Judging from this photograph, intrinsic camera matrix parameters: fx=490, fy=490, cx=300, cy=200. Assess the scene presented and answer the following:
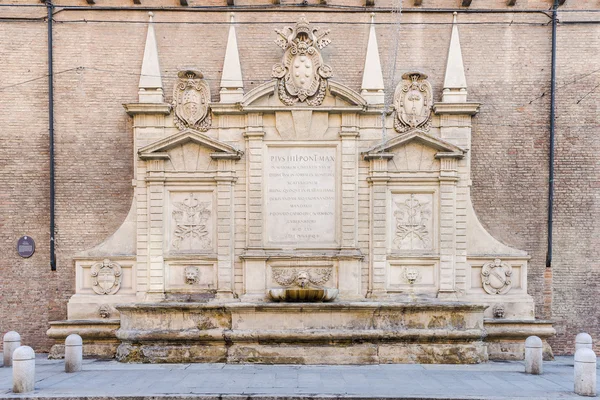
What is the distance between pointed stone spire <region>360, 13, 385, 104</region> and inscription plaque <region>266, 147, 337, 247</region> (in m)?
1.56

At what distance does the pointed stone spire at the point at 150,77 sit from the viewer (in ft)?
35.7

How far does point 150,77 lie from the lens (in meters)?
10.9

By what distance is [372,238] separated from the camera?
34.9ft

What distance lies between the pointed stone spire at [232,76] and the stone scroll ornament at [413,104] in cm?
350

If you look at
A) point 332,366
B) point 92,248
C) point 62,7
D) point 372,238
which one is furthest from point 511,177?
point 62,7

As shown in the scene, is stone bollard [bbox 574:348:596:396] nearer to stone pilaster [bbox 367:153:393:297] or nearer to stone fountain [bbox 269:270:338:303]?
stone pilaster [bbox 367:153:393:297]

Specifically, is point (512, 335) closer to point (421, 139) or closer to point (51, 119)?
point (421, 139)

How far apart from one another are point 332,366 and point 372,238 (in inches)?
110

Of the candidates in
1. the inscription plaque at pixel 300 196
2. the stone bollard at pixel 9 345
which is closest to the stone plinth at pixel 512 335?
the inscription plaque at pixel 300 196

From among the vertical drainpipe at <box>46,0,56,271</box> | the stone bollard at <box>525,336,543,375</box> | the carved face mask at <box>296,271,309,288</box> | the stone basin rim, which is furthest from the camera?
the vertical drainpipe at <box>46,0,56,271</box>

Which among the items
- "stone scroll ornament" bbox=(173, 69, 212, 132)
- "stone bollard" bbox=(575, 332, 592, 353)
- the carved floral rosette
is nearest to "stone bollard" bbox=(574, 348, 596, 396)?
"stone bollard" bbox=(575, 332, 592, 353)

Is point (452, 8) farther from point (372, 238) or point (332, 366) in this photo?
point (332, 366)

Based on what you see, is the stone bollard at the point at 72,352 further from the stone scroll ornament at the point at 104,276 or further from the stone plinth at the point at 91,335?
the stone scroll ornament at the point at 104,276

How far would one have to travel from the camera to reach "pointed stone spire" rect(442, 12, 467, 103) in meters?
10.9
